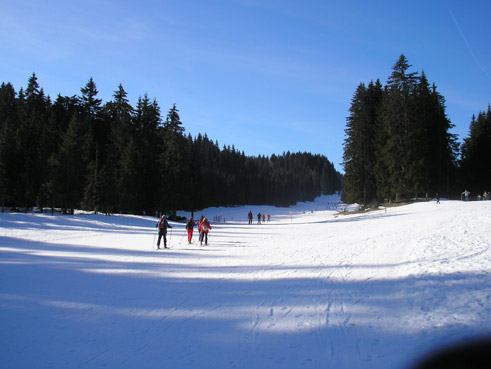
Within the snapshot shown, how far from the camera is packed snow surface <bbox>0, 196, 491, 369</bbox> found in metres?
4.81

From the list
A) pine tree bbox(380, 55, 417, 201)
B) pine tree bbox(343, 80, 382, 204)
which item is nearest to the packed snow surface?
pine tree bbox(380, 55, 417, 201)

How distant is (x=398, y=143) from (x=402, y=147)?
2.17 ft

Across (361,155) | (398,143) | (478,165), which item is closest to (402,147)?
(398,143)

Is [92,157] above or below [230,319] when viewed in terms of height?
above

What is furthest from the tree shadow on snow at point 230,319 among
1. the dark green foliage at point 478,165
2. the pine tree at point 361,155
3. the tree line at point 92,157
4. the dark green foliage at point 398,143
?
the dark green foliage at point 478,165

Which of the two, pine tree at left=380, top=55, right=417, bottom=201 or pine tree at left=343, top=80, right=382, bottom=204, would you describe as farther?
pine tree at left=343, top=80, right=382, bottom=204

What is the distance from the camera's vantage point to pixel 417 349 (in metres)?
4.88

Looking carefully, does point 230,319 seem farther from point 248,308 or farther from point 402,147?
point 402,147

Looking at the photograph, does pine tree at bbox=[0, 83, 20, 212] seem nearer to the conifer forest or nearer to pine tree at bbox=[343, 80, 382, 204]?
the conifer forest

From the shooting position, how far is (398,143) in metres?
36.6

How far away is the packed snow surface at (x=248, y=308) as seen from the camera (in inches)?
189

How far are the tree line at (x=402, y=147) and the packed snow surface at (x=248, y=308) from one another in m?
25.6

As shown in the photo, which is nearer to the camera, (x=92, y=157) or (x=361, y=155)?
(x=361, y=155)

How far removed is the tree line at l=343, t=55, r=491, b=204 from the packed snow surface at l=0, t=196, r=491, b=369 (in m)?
25.6
